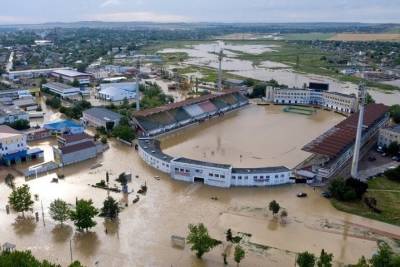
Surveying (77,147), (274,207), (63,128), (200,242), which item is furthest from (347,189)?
(63,128)

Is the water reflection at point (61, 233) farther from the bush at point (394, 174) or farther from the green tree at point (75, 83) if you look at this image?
the green tree at point (75, 83)

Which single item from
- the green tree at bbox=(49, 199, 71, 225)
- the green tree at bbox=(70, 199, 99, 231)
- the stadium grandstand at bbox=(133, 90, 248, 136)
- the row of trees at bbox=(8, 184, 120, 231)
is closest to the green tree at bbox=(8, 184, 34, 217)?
the row of trees at bbox=(8, 184, 120, 231)

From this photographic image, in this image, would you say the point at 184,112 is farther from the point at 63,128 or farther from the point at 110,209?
the point at 110,209

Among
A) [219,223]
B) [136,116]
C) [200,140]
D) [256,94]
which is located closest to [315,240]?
[219,223]

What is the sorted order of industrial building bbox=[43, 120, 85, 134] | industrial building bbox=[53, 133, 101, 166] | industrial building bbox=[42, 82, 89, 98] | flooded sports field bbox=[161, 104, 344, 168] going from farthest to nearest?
industrial building bbox=[42, 82, 89, 98] → industrial building bbox=[43, 120, 85, 134] → flooded sports field bbox=[161, 104, 344, 168] → industrial building bbox=[53, 133, 101, 166]

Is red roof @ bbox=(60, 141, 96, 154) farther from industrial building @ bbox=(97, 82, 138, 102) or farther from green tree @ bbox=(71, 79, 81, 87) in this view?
green tree @ bbox=(71, 79, 81, 87)

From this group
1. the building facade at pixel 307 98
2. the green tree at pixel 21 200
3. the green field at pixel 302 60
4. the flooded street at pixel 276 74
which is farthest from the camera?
the green field at pixel 302 60

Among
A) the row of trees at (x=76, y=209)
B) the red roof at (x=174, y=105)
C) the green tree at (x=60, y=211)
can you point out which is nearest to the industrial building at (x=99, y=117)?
the red roof at (x=174, y=105)
